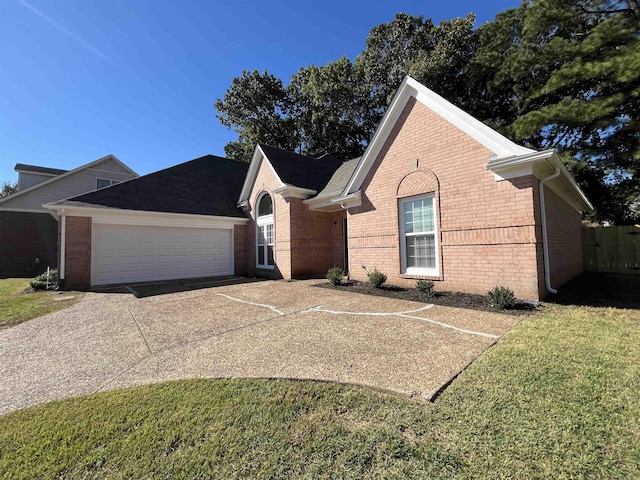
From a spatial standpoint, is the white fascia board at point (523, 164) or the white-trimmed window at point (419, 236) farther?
the white-trimmed window at point (419, 236)

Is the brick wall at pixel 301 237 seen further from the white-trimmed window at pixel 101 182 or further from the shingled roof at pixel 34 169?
the shingled roof at pixel 34 169

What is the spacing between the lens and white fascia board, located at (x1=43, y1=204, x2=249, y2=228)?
10688 millimetres

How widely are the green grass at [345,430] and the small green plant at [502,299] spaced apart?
2.58m

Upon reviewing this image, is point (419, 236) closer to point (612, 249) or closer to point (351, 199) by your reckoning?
point (351, 199)

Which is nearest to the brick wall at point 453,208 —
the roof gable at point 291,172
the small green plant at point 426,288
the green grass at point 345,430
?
the small green plant at point 426,288

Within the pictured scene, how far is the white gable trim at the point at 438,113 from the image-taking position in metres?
6.70

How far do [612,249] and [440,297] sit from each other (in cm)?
1322

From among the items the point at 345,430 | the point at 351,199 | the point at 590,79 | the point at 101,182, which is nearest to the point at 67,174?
the point at 101,182

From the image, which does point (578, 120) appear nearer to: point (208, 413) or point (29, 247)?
point (208, 413)

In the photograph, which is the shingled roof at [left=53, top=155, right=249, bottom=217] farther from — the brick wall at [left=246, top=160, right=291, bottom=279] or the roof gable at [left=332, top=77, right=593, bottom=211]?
the roof gable at [left=332, top=77, right=593, bottom=211]

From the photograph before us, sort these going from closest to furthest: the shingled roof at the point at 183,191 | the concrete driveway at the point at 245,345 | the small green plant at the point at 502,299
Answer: the concrete driveway at the point at 245,345
the small green plant at the point at 502,299
the shingled roof at the point at 183,191

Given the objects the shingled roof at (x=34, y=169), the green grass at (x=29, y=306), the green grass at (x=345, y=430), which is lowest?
the green grass at (x=345, y=430)

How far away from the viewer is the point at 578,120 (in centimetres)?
1157

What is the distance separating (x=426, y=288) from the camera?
7.41 metres
